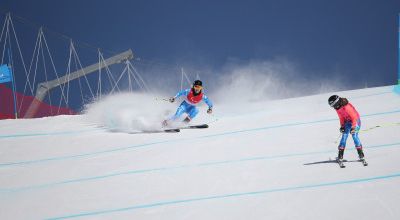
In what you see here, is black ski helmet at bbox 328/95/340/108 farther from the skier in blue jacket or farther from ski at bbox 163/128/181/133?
ski at bbox 163/128/181/133

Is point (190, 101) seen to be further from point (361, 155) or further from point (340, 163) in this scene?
point (361, 155)

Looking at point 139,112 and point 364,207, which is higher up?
point 139,112

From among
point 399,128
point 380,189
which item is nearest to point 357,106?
point 399,128

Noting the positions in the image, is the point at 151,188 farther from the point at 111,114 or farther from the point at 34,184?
the point at 111,114

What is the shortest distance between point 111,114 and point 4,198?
219 inches

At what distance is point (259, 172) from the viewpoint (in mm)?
5852

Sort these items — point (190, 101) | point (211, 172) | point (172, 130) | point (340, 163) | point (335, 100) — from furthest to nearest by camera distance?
point (190, 101), point (172, 130), point (211, 172), point (340, 163), point (335, 100)

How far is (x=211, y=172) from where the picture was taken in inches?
240

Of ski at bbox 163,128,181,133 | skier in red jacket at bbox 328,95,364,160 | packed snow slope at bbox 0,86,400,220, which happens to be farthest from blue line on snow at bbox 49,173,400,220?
ski at bbox 163,128,181,133

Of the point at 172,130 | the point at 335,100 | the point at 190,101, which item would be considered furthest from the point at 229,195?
the point at 190,101

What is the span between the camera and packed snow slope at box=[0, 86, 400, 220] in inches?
186

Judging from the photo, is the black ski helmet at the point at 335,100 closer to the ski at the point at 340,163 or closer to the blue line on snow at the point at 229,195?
the ski at the point at 340,163

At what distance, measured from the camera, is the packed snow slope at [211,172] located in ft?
15.5

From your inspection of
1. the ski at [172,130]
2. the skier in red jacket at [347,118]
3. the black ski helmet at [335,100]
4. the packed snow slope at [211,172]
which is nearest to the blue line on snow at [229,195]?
the packed snow slope at [211,172]
